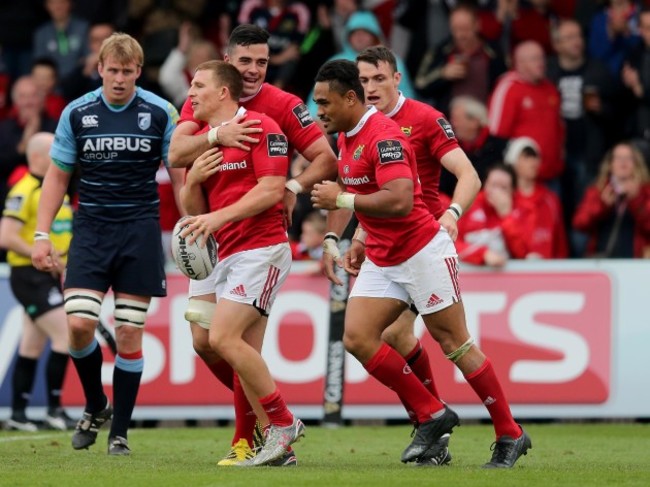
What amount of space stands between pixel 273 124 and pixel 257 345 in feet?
4.42

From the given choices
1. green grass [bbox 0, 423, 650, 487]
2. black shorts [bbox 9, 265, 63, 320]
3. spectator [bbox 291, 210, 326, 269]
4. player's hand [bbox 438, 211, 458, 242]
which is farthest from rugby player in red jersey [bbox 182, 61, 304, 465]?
spectator [bbox 291, 210, 326, 269]

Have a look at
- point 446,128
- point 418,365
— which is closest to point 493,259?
point 418,365

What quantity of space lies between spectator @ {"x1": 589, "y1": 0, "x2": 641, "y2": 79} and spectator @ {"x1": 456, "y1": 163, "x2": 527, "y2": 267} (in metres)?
2.60

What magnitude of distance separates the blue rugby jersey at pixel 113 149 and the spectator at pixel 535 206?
5417mm

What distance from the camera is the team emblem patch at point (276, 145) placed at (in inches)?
360

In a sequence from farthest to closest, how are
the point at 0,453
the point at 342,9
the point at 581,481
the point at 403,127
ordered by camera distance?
the point at 342,9
the point at 0,453
the point at 403,127
the point at 581,481

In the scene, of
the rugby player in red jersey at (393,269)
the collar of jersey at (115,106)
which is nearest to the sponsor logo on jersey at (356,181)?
the rugby player in red jersey at (393,269)

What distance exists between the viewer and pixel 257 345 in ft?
30.8

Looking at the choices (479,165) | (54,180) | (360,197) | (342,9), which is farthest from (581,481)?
(342,9)

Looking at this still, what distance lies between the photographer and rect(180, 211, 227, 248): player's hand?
351 inches

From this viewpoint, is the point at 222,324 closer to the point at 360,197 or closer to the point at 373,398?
the point at 360,197

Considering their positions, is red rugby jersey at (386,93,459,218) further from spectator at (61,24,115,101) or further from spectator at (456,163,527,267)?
spectator at (61,24,115,101)

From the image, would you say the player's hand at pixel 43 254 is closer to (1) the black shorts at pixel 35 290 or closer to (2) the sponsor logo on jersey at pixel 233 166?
(2) the sponsor logo on jersey at pixel 233 166

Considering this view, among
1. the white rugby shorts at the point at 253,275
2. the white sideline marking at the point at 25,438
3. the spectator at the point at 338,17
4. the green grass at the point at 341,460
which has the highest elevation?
the spectator at the point at 338,17
